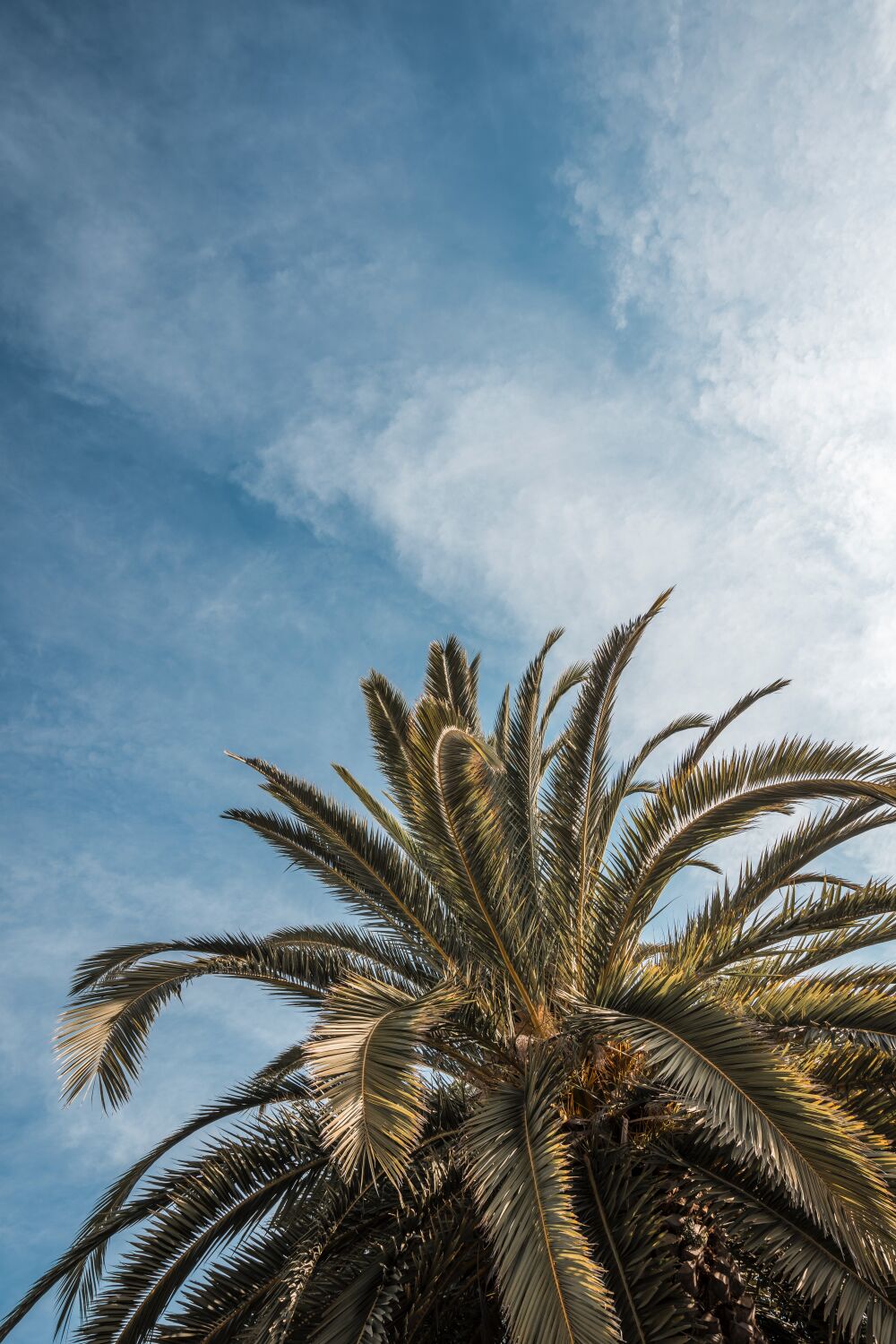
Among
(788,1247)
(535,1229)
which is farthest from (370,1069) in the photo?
(788,1247)

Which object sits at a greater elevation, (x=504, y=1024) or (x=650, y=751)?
(x=650, y=751)

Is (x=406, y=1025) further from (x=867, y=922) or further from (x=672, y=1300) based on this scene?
(x=867, y=922)

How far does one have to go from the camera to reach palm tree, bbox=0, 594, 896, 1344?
196 inches

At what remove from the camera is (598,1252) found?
19.7 ft

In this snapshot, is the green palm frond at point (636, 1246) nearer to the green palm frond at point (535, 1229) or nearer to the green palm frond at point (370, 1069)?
the green palm frond at point (535, 1229)

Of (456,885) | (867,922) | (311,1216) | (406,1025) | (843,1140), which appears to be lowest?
(843,1140)

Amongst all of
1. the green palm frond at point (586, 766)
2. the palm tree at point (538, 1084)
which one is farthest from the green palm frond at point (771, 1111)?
the green palm frond at point (586, 766)

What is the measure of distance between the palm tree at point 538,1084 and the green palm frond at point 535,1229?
Answer: 0.05 ft

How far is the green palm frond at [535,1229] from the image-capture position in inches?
179

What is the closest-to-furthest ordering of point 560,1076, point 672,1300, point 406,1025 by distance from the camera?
point 406,1025, point 672,1300, point 560,1076

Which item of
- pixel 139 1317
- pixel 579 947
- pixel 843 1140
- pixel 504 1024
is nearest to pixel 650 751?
pixel 579 947

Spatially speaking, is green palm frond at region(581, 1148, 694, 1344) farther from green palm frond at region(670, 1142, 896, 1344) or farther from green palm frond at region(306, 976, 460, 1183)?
green palm frond at region(306, 976, 460, 1183)

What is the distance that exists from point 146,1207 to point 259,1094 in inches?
41.1

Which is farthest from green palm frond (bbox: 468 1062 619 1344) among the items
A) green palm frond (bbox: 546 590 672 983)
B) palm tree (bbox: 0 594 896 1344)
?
green palm frond (bbox: 546 590 672 983)
